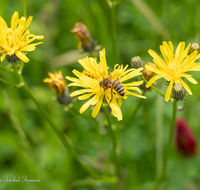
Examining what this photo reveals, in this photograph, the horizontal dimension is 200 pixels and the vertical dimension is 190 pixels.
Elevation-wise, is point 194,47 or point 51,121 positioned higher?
point 194,47

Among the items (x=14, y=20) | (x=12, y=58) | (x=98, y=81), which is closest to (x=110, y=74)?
(x=98, y=81)

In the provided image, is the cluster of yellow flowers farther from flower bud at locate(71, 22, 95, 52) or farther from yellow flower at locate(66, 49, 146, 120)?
flower bud at locate(71, 22, 95, 52)

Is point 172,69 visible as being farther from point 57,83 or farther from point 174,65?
point 57,83

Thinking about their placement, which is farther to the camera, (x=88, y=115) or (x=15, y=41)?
(x=88, y=115)

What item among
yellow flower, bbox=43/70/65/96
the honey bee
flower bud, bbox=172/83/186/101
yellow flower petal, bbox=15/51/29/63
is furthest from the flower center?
yellow flower petal, bbox=15/51/29/63

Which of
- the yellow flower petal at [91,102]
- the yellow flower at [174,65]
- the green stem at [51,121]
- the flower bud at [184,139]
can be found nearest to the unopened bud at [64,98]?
the green stem at [51,121]

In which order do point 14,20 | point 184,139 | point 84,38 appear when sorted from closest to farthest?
point 14,20, point 84,38, point 184,139
